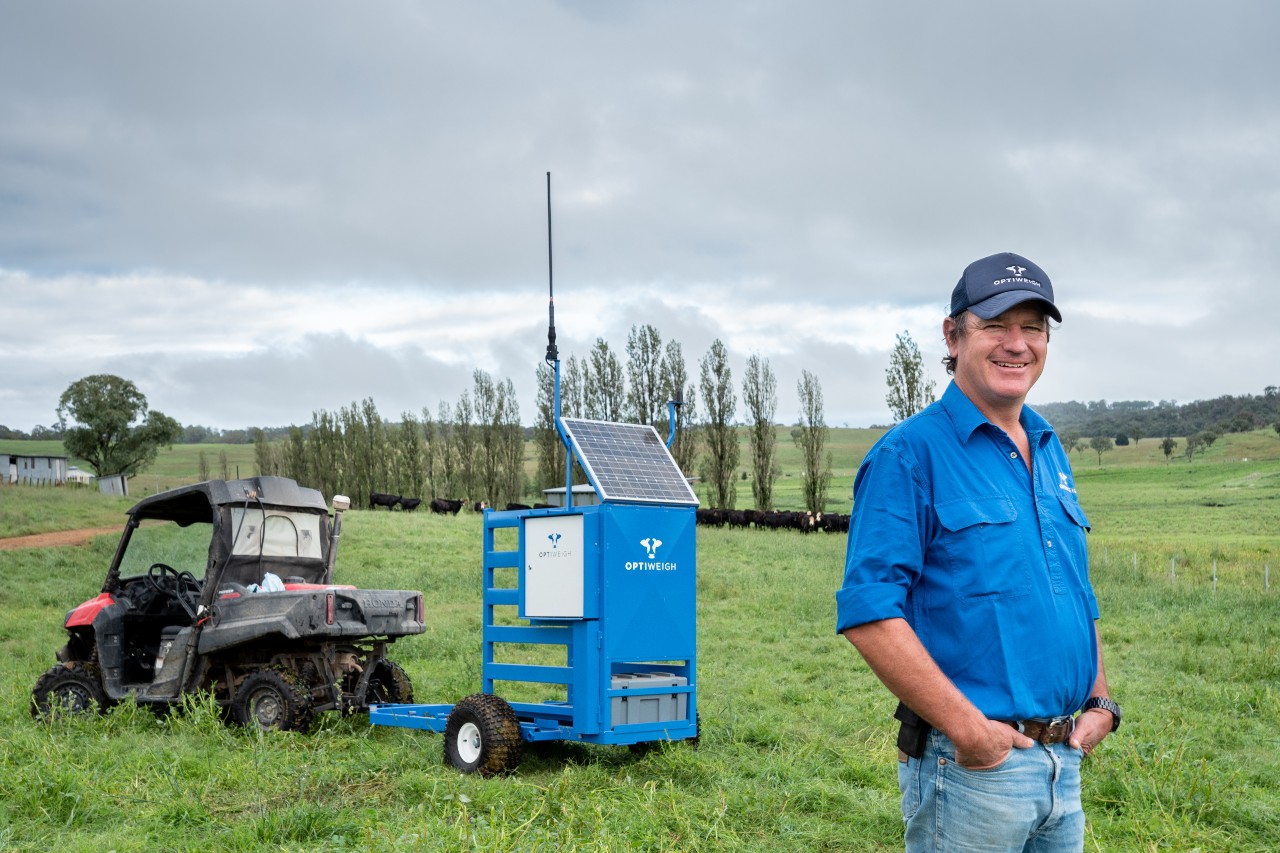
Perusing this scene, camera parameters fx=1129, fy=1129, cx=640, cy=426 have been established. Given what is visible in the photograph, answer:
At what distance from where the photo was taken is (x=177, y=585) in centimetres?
1013

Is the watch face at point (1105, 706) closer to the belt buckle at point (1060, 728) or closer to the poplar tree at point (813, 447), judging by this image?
the belt buckle at point (1060, 728)

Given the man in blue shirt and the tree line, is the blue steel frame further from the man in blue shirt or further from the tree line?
the tree line

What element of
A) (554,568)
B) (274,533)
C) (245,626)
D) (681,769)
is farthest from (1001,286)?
(274,533)

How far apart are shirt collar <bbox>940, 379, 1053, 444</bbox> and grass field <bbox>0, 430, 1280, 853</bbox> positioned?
3.28 m

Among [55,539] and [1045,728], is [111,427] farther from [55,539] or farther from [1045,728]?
[1045,728]

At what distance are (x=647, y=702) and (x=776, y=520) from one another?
3377cm

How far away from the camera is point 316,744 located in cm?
854

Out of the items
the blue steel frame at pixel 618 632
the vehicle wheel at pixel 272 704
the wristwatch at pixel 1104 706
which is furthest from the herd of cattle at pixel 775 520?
the wristwatch at pixel 1104 706


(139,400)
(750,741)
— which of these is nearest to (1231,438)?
(139,400)

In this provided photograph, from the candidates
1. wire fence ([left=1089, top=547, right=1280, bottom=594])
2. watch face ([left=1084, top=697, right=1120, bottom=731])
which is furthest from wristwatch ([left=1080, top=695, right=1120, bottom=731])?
wire fence ([left=1089, top=547, right=1280, bottom=594])

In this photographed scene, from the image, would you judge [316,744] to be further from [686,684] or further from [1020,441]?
[1020,441]

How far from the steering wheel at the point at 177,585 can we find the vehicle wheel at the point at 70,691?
89 centimetres

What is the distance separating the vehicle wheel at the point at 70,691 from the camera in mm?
9750

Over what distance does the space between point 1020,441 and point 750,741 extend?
654 cm
